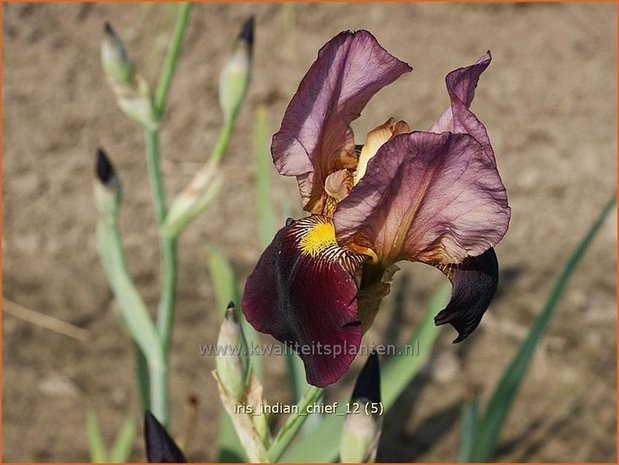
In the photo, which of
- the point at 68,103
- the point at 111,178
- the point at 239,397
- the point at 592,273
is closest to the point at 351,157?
the point at 239,397

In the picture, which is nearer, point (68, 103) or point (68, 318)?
point (68, 318)

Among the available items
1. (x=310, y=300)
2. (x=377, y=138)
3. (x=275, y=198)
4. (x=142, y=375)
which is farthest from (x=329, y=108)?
(x=275, y=198)

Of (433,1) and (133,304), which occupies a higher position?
(433,1)

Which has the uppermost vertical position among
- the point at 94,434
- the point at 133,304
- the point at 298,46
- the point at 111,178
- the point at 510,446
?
the point at 298,46

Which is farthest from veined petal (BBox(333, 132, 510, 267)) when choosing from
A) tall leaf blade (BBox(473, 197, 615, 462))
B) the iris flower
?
tall leaf blade (BBox(473, 197, 615, 462))

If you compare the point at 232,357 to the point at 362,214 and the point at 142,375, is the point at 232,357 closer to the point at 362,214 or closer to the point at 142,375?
the point at 362,214

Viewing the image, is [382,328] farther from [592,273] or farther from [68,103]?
[68,103]

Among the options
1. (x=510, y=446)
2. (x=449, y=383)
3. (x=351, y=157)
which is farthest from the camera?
(x=449, y=383)

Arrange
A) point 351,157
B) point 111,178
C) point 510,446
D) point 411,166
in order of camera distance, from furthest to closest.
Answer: point 510,446
point 111,178
point 351,157
point 411,166
